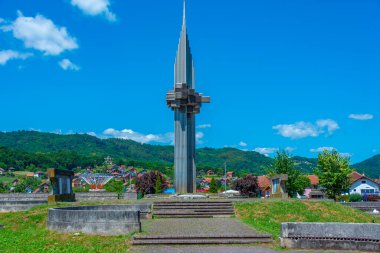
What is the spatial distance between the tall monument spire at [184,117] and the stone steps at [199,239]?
59.9 ft

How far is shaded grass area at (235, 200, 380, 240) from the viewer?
66.8 feet

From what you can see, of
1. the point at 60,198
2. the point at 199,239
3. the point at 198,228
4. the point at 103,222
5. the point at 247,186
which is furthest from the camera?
the point at 247,186

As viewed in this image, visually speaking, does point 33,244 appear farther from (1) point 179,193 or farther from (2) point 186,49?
(2) point 186,49

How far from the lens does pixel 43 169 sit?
163 metres

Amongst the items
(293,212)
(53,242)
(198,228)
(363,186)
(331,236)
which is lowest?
(363,186)

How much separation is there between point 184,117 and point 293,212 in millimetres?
14217

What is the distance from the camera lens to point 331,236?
42.5 ft

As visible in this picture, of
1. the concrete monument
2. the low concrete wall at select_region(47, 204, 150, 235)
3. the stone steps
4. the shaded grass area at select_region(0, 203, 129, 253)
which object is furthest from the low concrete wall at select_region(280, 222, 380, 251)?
the concrete monument

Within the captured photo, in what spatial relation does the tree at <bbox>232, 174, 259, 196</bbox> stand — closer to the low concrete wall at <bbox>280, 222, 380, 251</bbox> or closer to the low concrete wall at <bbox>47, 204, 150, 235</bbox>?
the low concrete wall at <bbox>47, 204, 150, 235</bbox>

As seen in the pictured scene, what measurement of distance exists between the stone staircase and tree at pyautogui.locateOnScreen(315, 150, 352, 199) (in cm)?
2477

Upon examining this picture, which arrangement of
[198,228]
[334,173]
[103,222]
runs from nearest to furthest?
[103,222], [198,228], [334,173]

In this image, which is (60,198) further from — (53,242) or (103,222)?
(53,242)

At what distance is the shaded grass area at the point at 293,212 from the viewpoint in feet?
66.8

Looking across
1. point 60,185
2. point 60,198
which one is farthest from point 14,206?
point 60,185
